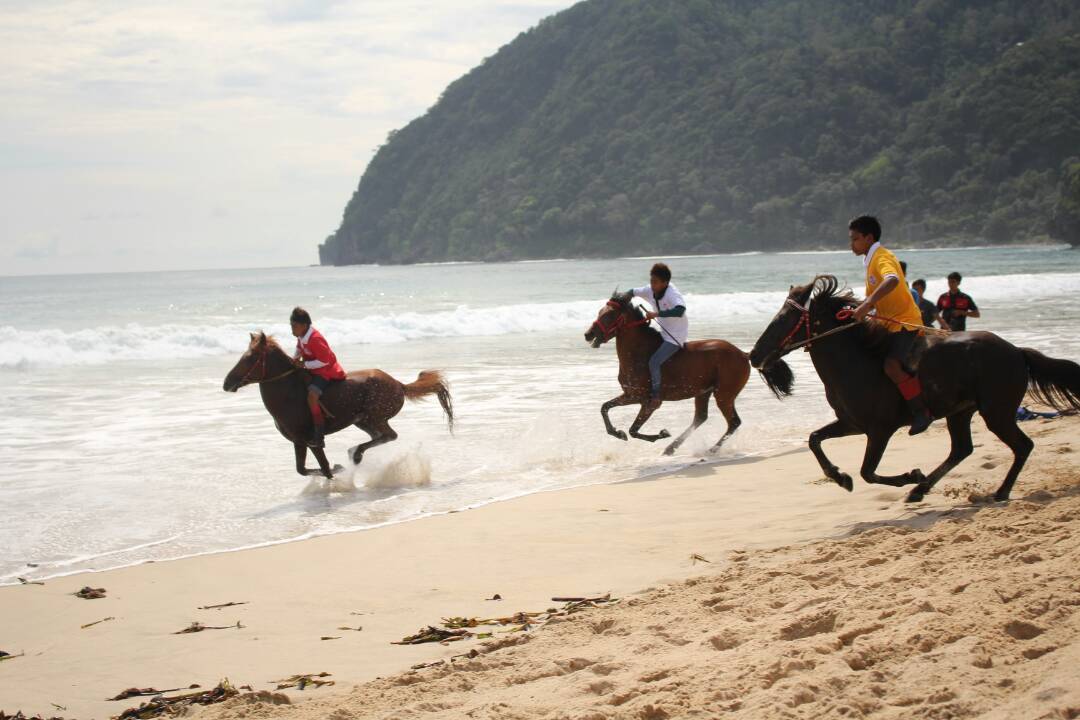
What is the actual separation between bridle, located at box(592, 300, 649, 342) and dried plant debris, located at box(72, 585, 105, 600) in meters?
5.87

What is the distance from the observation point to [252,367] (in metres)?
10.2

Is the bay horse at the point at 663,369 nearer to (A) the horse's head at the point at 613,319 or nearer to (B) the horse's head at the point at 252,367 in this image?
(A) the horse's head at the point at 613,319

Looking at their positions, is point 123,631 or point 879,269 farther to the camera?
point 879,269

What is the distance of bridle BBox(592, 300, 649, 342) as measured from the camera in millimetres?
11188

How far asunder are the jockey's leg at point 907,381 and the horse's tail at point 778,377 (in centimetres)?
95

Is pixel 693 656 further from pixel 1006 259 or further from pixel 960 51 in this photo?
pixel 960 51

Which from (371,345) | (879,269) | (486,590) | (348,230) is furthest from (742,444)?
(348,230)

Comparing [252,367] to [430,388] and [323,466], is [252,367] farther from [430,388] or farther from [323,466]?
[430,388]

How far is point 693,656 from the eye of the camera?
14.8 ft

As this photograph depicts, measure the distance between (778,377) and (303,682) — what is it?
4.87 m

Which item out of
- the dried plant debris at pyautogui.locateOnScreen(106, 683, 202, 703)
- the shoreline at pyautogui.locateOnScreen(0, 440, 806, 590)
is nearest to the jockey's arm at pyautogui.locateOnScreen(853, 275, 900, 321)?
the shoreline at pyautogui.locateOnScreen(0, 440, 806, 590)

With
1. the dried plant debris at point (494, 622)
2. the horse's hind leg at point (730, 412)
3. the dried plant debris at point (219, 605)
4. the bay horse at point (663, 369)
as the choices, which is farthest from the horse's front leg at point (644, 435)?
the dried plant debris at point (219, 605)

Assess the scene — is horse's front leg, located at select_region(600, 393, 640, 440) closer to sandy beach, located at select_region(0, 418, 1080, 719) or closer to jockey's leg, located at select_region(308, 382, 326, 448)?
sandy beach, located at select_region(0, 418, 1080, 719)

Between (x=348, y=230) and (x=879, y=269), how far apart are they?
6787 inches
